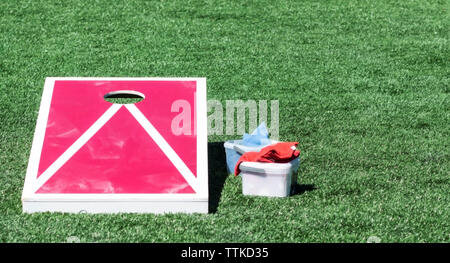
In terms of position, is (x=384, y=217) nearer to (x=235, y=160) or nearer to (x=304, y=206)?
(x=304, y=206)

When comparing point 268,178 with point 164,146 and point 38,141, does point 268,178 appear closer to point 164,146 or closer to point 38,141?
point 164,146

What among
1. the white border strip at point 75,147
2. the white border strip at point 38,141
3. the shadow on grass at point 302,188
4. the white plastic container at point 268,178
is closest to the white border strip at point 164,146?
the white border strip at point 75,147

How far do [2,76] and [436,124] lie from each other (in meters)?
4.46

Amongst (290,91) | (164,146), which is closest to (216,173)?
(164,146)

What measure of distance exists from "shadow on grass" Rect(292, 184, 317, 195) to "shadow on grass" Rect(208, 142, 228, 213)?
1.89 ft

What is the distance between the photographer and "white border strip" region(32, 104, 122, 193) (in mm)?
6496

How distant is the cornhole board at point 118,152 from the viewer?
6.43m

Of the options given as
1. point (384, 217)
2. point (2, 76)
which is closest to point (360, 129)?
point (384, 217)

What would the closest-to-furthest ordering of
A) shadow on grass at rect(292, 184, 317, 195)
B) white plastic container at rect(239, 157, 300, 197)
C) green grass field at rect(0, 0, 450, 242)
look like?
→ green grass field at rect(0, 0, 450, 242) < white plastic container at rect(239, 157, 300, 197) < shadow on grass at rect(292, 184, 317, 195)

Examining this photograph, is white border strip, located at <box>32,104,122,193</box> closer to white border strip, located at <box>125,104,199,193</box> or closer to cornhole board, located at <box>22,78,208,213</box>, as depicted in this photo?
cornhole board, located at <box>22,78,208,213</box>

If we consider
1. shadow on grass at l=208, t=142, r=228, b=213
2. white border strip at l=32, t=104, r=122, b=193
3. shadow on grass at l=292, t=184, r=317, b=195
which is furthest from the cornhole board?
shadow on grass at l=292, t=184, r=317, b=195

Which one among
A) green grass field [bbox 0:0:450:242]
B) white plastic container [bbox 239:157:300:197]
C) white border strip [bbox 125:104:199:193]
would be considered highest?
white border strip [bbox 125:104:199:193]

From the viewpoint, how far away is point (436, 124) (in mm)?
8570

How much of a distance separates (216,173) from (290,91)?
7.18ft
